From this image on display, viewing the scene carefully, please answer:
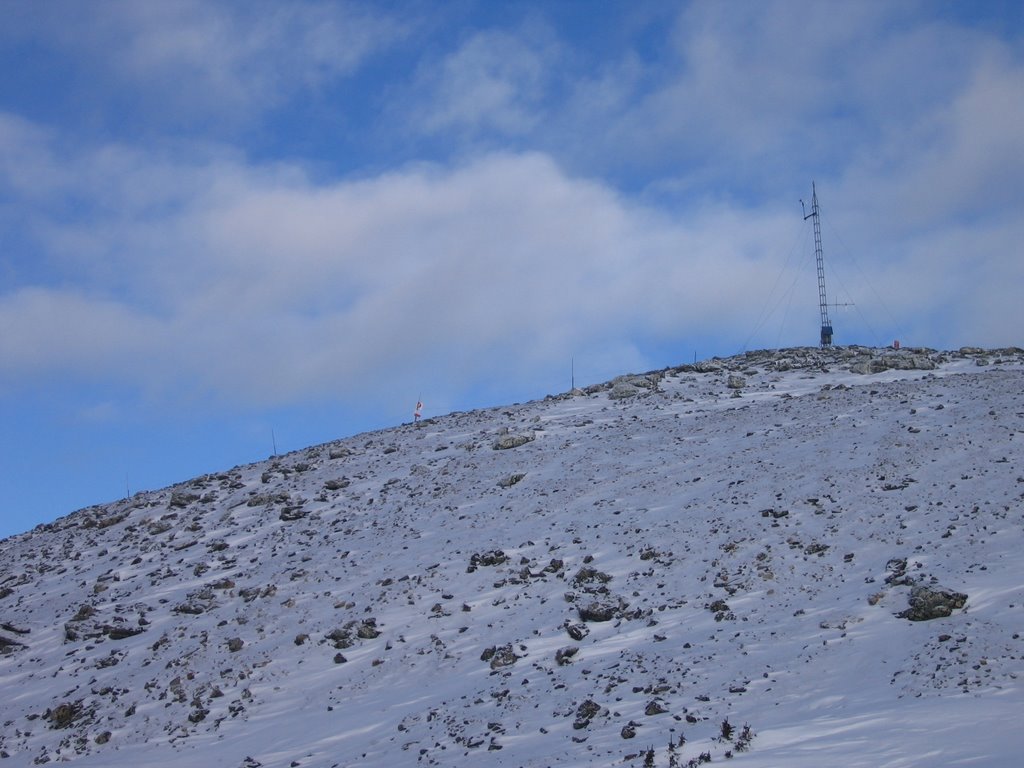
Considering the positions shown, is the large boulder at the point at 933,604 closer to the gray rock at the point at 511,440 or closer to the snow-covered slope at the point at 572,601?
the snow-covered slope at the point at 572,601

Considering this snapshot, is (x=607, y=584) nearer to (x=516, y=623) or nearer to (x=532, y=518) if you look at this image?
(x=516, y=623)

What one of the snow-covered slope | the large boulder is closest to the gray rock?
the snow-covered slope

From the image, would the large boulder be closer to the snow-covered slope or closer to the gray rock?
the snow-covered slope

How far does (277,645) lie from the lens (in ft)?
66.8

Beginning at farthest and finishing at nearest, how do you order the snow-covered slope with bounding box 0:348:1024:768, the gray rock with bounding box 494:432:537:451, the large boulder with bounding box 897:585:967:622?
the gray rock with bounding box 494:432:537:451, the large boulder with bounding box 897:585:967:622, the snow-covered slope with bounding box 0:348:1024:768

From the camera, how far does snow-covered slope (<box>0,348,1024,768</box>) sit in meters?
13.4

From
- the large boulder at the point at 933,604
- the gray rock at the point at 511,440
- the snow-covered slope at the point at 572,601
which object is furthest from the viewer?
the gray rock at the point at 511,440

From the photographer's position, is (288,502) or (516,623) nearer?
(516,623)

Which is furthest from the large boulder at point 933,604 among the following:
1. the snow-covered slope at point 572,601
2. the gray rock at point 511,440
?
the gray rock at point 511,440

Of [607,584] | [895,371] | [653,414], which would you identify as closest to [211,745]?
[607,584]

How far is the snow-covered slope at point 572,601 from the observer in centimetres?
1345

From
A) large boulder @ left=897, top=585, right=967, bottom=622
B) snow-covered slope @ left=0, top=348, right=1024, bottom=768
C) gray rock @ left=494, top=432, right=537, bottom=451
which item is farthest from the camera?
gray rock @ left=494, top=432, right=537, bottom=451

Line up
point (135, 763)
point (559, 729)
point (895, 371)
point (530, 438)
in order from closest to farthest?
point (559, 729) → point (135, 763) → point (530, 438) → point (895, 371)

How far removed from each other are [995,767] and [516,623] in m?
11.3
